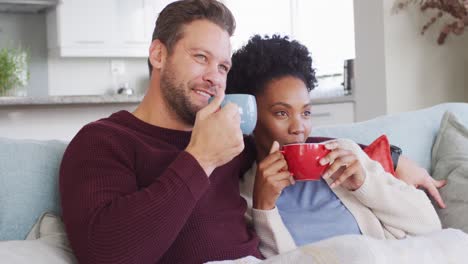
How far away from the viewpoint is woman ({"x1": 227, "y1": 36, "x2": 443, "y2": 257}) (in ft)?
4.82

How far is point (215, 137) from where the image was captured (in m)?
1.19

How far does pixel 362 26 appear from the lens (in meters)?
3.49

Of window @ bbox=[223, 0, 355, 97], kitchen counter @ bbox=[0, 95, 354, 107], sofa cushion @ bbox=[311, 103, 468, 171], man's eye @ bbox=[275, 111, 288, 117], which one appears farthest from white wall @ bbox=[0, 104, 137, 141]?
man's eye @ bbox=[275, 111, 288, 117]

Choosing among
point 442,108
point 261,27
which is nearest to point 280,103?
point 442,108

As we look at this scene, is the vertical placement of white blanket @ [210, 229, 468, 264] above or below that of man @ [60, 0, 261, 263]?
below

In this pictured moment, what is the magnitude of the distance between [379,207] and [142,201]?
2.13 ft

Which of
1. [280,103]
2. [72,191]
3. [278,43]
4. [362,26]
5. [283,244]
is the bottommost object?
[283,244]

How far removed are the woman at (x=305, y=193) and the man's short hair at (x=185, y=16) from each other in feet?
0.62

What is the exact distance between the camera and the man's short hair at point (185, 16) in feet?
4.75

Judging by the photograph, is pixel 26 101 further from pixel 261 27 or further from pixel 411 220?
pixel 411 220

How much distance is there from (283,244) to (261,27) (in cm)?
460

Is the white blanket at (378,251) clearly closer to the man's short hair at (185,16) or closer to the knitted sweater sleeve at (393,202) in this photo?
the knitted sweater sleeve at (393,202)

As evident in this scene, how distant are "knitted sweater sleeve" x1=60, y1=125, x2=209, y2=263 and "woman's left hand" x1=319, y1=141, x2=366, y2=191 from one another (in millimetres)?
330

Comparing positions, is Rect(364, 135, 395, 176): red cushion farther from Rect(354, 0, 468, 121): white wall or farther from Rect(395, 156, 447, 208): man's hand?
Rect(354, 0, 468, 121): white wall
